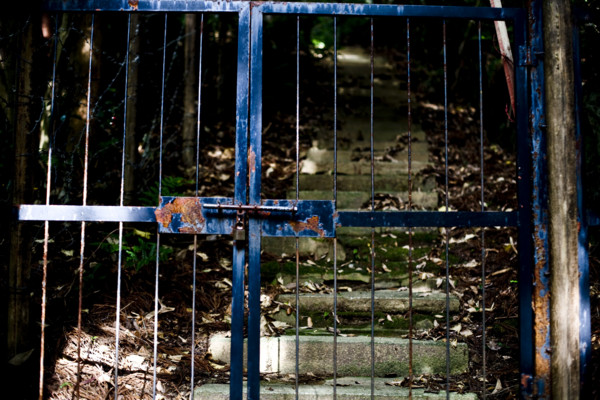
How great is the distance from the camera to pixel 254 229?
95.9 inches

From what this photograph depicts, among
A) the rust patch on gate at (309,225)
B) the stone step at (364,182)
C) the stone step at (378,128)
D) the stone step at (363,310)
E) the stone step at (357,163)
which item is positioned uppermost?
the stone step at (378,128)

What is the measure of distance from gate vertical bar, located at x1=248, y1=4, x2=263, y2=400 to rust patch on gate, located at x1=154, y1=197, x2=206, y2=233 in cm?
26

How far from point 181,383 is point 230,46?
6.31m

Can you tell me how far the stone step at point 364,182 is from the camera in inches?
209

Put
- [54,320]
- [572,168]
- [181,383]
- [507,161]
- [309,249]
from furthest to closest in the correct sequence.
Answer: [507,161] → [309,249] → [54,320] → [181,383] → [572,168]

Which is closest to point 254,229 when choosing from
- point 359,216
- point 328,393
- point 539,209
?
point 359,216

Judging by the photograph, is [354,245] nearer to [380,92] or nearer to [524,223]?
[524,223]

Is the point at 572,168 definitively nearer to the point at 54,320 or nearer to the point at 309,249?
the point at 309,249

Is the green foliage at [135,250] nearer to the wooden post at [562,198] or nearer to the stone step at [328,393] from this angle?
the stone step at [328,393]

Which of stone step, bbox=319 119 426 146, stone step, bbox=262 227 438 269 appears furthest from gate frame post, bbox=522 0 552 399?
stone step, bbox=319 119 426 146

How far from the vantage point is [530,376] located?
242 cm

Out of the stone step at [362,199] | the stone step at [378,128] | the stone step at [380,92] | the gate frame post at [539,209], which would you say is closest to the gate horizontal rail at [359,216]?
the gate frame post at [539,209]

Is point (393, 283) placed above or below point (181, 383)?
above

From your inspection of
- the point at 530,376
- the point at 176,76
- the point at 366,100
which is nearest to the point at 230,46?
the point at 176,76
